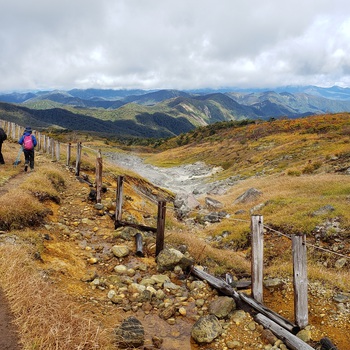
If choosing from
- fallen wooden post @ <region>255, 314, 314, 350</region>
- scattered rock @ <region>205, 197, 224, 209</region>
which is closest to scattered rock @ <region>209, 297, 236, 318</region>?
fallen wooden post @ <region>255, 314, 314, 350</region>

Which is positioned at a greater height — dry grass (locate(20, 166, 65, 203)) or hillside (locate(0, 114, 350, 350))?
dry grass (locate(20, 166, 65, 203))

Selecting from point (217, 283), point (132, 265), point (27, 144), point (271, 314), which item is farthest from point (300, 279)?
point (27, 144)

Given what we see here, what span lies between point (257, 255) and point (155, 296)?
3.25 meters

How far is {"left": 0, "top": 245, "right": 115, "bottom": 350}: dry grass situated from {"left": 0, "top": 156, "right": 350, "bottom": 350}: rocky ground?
4.36 feet

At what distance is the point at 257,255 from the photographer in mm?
8289

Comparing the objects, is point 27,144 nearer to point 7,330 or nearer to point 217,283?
point 217,283

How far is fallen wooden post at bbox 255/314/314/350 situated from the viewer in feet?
21.8

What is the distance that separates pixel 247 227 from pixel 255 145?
2153 inches

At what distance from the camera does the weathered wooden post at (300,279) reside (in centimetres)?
724

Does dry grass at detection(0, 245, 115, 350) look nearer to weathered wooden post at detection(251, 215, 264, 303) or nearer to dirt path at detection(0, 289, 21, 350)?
dirt path at detection(0, 289, 21, 350)

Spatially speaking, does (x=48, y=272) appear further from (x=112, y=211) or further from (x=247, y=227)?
(x=247, y=227)

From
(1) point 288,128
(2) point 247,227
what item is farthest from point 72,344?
(1) point 288,128

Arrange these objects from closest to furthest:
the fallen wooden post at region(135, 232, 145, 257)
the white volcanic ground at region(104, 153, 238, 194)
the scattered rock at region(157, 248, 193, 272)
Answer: the scattered rock at region(157, 248, 193, 272)
the fallen wooden post at region(135, 232, 145, 257)
the white volcanic ground at region(104, 153, 238, 194)

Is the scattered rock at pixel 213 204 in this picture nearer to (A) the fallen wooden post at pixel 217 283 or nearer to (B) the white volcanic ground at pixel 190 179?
(B) the white volcanic ground at pixel 190 179
